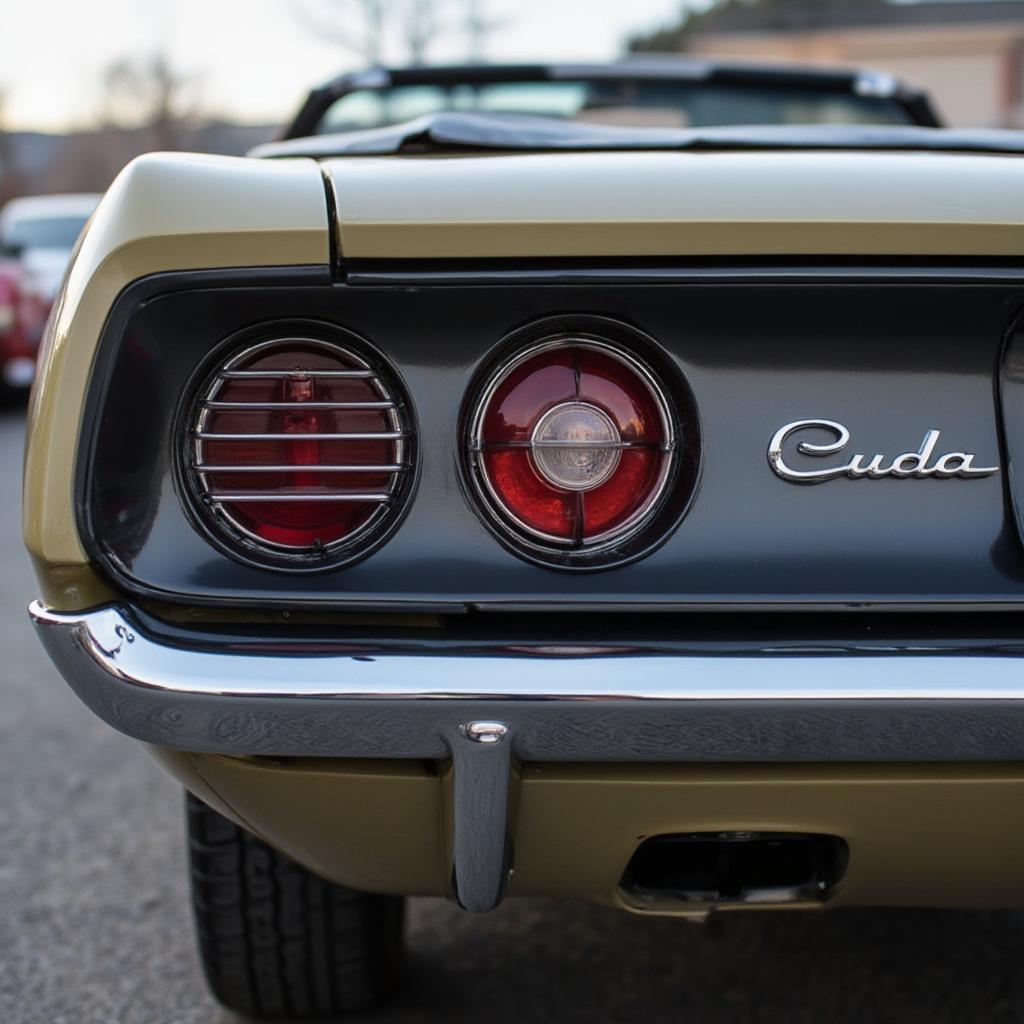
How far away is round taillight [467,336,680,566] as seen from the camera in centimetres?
139

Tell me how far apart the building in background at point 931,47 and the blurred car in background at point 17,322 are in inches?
1093

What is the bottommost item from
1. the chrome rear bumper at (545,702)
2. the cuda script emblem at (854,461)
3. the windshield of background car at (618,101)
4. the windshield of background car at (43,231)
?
the windshield of background car at (43,231)

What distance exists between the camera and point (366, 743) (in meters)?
1.33

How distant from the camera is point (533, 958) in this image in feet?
7.24

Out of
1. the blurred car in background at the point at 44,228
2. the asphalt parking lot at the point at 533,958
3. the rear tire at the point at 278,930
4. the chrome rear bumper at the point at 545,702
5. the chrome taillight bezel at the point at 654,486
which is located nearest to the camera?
the chrome rear bumper at the point at 545,702

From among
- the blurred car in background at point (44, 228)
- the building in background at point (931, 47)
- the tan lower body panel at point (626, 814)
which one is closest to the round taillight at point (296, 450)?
the tan lower body panel at point (626, 814)

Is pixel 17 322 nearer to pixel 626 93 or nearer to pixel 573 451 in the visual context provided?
pixel 626 93

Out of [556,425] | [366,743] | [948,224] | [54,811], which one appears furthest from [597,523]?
[54,811]

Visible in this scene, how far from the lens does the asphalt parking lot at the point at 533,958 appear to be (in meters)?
2.05

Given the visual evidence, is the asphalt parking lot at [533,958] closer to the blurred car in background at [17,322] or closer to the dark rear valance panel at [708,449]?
the dark rear valance panel at [708,449]

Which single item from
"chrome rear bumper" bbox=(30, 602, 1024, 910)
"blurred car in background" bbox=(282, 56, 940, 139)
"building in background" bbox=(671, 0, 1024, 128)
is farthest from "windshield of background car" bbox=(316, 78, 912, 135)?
"building in background" bbox=(671, 0, 1024, 128)

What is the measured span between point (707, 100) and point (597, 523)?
213 centimetres

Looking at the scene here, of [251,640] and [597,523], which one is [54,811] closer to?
[251,640]

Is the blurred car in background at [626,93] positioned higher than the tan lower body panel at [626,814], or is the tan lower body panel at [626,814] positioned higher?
the blurred car in background at [626,93]
